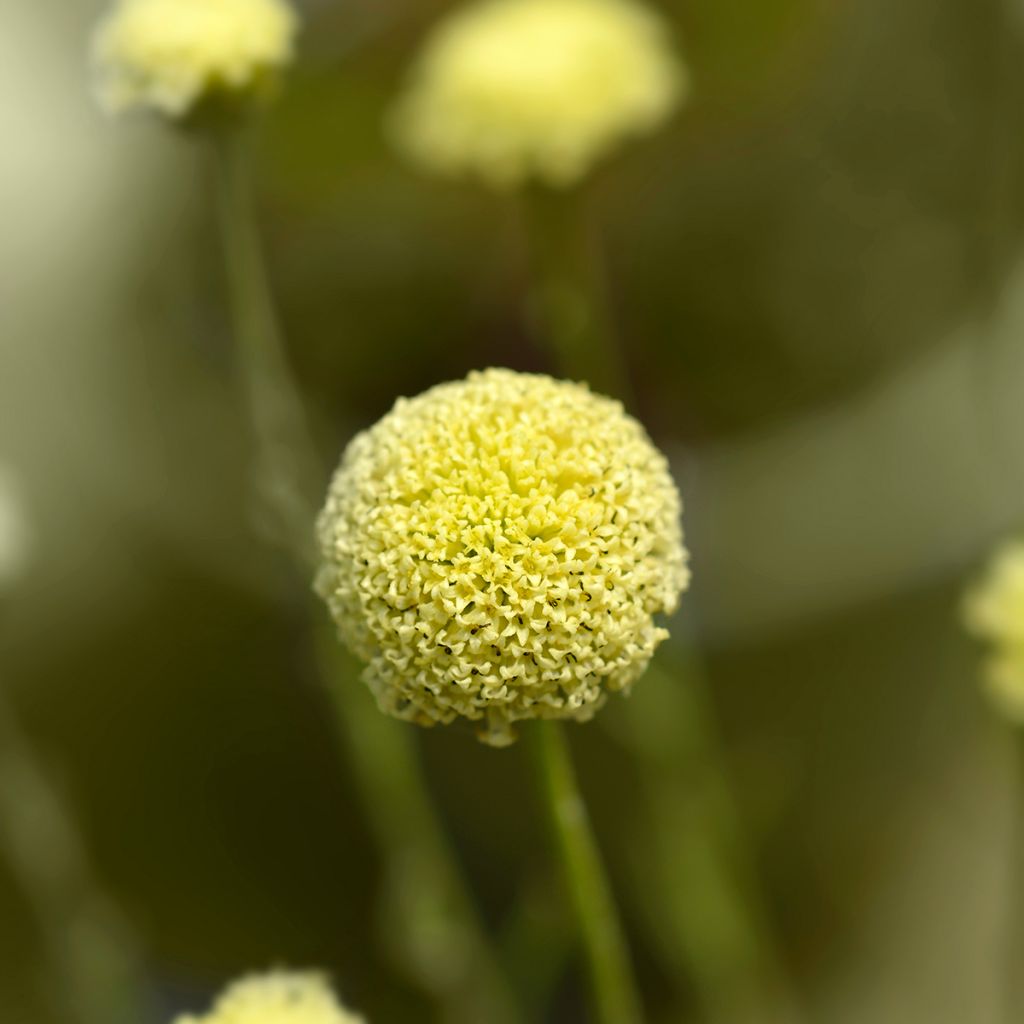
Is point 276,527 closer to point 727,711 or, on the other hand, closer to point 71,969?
point 71,969

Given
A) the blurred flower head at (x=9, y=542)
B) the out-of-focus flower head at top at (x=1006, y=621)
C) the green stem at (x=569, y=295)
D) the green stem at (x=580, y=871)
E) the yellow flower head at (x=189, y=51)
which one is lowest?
the green stem at (x=580, y=871)

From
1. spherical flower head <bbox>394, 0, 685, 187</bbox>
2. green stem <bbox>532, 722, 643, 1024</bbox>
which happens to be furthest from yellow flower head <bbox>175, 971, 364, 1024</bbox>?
spherical flower head <bbox>394, 0, 685, 187</bbox>

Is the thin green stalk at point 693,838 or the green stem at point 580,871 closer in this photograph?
the green stem at point 580,871

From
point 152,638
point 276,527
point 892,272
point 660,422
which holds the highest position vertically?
point 892,272

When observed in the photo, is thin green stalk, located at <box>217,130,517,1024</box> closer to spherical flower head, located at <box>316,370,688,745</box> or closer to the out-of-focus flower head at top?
spherical flower head, located at <box>316,370,688,745</box>

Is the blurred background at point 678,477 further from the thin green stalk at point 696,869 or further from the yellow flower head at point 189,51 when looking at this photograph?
the yellow flower head at point 189,51

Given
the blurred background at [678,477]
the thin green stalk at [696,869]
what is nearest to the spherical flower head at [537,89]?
the blurred background at [678,477]

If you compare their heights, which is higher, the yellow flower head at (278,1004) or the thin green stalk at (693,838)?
the thin green stalk at (693,838)

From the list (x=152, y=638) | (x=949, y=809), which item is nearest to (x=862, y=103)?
(x=949, y=809)
